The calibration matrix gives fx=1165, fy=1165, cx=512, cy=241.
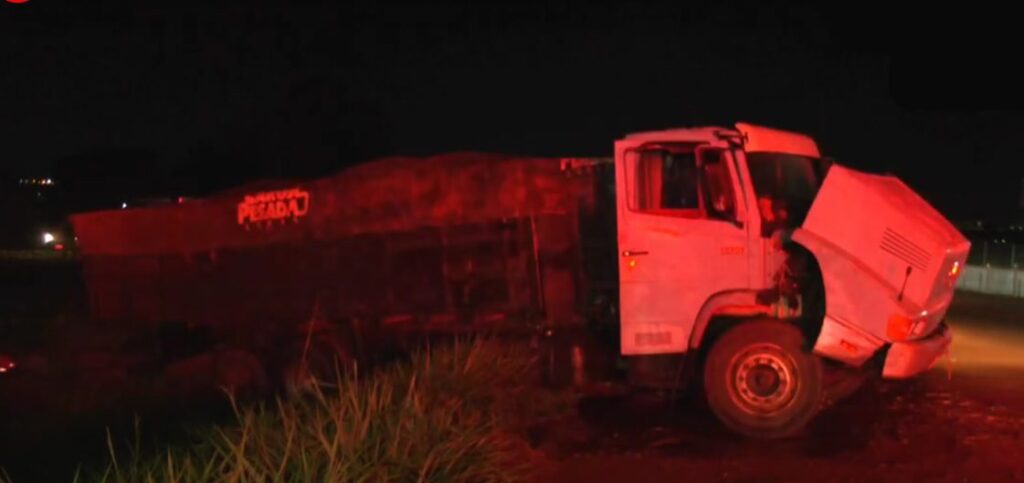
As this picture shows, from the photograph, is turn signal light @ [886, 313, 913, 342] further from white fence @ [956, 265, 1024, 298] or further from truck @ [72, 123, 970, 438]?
white fence @ [956, 265, 1024, 298]

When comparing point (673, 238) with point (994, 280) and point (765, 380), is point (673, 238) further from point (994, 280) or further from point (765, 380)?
point (994, 280)

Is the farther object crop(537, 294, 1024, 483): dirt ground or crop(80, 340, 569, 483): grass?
crop(537, 294, 1024, 483): dirt ground

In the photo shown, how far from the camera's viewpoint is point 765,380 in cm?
1057

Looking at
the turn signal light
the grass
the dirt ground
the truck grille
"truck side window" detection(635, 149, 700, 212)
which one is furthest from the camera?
"truck side window" detection(635, 149, 700, 212)

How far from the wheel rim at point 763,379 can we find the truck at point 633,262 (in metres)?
0.01

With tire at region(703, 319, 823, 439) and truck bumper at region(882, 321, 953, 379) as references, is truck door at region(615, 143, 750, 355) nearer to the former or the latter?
tire at region(703, 319, 823, 439)

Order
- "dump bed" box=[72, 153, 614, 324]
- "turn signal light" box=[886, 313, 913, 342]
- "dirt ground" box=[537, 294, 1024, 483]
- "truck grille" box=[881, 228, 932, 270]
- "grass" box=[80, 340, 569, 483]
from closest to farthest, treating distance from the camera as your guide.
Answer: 1. "grass" box=[80, 340, 569, 483]
2. "dirt ground" box=[537, 294, 1024, 483]
3. "turn signal light" box=[886, 313, 913, 342]
4. "truck grille" box=[881, 228, 932, 270]
5. "dump bed" box=[72, 153, 614, 324]

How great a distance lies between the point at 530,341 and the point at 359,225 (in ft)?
7.69

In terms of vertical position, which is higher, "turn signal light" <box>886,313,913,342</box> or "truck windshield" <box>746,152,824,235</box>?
"truck windshield" <box>746,152,824,235</box>

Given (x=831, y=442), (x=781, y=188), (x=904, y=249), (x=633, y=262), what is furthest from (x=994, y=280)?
(x=633, y=262)

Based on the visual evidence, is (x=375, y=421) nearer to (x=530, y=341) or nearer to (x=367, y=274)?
(x=530, y=341)

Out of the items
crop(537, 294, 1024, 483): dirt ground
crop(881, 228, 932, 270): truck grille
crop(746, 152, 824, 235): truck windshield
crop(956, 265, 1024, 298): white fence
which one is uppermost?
crop(746, 152, 824, 235): truck windshield

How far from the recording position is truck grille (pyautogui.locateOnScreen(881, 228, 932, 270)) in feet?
33.7

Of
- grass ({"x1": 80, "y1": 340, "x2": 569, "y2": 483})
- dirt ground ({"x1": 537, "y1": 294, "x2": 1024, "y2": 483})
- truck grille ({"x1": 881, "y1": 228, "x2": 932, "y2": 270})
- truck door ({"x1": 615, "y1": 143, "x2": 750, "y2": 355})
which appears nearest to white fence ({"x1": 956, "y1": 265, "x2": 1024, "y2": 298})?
dirt ground ({"x1": 537, "y1": 294, "x2": 1024, "y2": 483})
